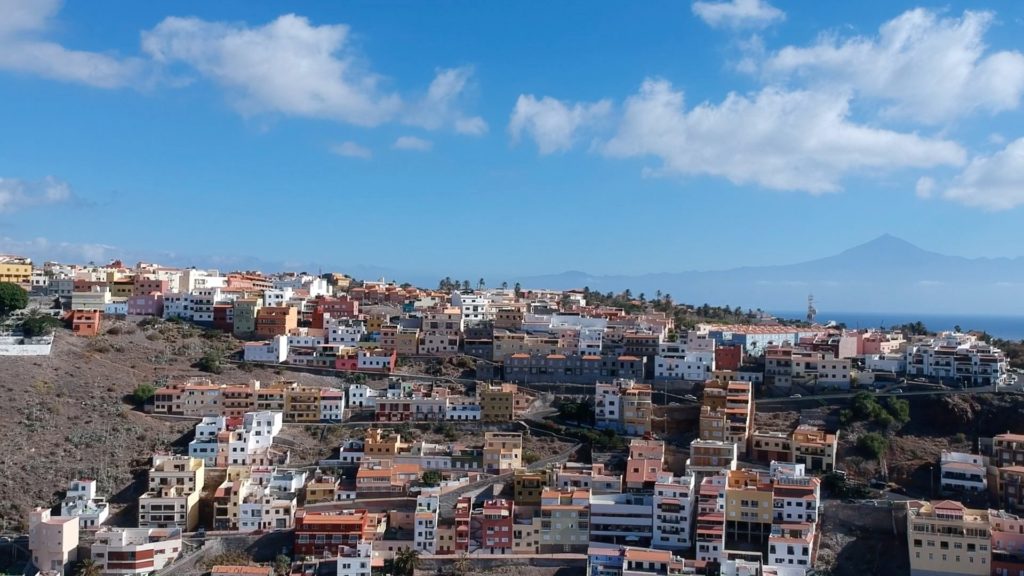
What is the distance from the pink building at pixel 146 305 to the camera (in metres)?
47.2

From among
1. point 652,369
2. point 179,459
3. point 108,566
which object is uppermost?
point 652,369

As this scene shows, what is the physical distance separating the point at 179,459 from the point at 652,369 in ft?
60.8

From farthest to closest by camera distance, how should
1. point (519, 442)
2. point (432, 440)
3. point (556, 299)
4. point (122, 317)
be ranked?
point (556, 299)
point (122, 317)
point (432, 440)
point (519, 442)

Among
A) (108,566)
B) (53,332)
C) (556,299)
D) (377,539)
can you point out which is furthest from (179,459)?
(556,299)

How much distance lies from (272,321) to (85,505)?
1667 centimetres

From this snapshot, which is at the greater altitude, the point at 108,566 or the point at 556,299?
the point at 556,299

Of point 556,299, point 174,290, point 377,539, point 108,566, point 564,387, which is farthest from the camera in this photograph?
point 556,299

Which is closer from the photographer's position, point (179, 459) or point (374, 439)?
point (179, 459)

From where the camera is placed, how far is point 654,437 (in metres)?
34.6

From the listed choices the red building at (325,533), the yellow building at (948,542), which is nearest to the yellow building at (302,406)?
the red building at (325,533)

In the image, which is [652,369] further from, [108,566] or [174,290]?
[174,290]

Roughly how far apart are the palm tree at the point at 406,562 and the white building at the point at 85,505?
8996 millimetres

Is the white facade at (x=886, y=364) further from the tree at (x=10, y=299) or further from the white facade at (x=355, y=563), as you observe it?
the tree at (x=10, y=299)

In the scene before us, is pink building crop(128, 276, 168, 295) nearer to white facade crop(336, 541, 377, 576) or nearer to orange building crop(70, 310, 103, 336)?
orange building crop(70, 310, 103, 336)
